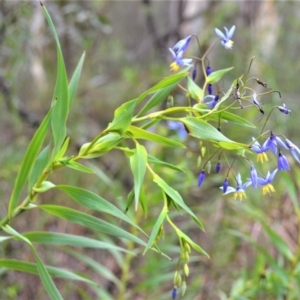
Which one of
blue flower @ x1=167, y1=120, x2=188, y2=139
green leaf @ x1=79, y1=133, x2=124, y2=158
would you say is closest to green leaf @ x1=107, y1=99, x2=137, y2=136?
green leaf @ x1=79, y1=133, x2=124, y2=158

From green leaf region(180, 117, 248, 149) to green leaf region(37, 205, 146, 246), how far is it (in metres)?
0.23

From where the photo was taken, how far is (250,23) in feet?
13.9

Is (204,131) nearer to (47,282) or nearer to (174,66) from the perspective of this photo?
(174,66)

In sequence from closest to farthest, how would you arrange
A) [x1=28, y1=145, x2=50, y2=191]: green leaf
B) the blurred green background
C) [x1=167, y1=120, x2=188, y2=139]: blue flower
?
[x1=28, y1=145, x2=50, y2=191]: green leaf, [x1=167, y1=120, x2=188, y2=139]: blue flower, the blurred green background

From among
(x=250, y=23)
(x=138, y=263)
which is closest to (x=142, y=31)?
(x=250, y=23)

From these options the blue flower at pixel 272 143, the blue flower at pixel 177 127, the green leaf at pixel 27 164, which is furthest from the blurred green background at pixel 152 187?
the blue flower at pixel 272 143

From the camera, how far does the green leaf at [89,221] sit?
2.76ft

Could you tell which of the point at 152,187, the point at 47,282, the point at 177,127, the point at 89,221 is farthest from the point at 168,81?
the point at 152,187

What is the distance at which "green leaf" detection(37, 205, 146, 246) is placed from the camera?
2.76ft

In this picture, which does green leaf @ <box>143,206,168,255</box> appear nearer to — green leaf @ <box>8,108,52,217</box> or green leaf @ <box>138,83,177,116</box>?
green leaf @ <box>138,83,177,116</box>

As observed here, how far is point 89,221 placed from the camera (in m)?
0.87

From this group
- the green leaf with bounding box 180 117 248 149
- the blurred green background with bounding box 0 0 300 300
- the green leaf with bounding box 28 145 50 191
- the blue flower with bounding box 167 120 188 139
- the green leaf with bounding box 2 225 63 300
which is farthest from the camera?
the blurred green background with bounding box 0 0 300 300

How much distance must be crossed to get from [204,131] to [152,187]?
1.14 m

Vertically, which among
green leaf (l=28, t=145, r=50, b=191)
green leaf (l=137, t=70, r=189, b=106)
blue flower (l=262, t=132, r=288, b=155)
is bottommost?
green leaf (l=28, t=145, r=50, b=191)
